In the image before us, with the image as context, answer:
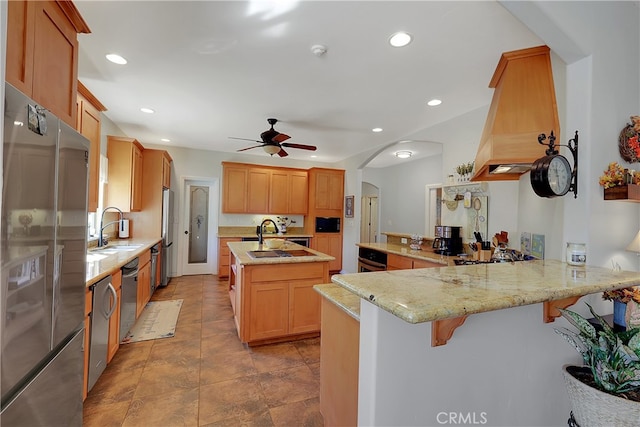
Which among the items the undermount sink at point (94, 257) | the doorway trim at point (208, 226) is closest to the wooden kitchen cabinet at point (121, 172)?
the undermount sink at point (94, 257)

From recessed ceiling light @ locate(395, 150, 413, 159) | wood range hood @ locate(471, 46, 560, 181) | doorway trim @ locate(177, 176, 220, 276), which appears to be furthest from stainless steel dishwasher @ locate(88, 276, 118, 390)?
recessed ceiling light @ locate(395, 150, 413, 159)

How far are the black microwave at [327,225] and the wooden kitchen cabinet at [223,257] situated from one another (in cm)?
175

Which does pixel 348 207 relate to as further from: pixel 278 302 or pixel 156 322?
pixel 156 322

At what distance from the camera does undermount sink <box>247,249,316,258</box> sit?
9.80 feet

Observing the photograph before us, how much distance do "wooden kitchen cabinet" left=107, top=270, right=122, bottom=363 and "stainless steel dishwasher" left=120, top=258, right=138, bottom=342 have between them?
8 cm

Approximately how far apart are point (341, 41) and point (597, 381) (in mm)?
2389

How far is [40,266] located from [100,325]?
1.25 m

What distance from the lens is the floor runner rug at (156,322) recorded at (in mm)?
2965

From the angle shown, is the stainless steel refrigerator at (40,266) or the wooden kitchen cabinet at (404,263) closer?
the stainless steel refrigerator at (40,266)

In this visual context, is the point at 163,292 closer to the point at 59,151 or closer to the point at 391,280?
the point at 59,151

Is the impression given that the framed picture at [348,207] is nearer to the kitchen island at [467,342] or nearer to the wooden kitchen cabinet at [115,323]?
the wooden kitchen cabinet at [115,323]

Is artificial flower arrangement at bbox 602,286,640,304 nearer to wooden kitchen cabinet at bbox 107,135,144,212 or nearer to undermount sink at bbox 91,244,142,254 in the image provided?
undermount sink at bbox 91,244,142,254

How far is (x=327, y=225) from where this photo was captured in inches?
247

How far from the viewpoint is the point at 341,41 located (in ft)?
6.67
